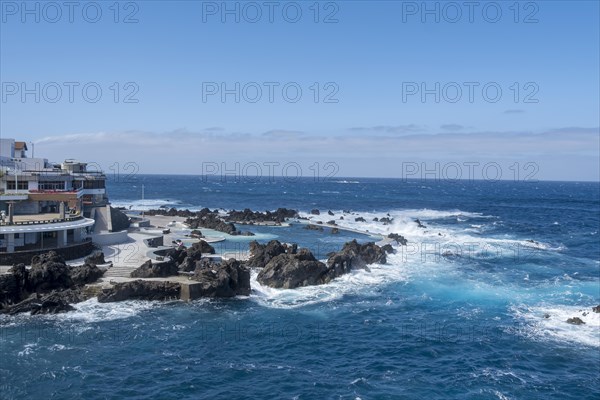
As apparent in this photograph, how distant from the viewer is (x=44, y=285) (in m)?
39.7

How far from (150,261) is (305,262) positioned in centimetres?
1455

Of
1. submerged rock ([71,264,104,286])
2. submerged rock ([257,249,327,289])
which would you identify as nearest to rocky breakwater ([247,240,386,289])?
submerged rock ([257,249,327,289])

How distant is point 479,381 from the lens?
2861 centimetres

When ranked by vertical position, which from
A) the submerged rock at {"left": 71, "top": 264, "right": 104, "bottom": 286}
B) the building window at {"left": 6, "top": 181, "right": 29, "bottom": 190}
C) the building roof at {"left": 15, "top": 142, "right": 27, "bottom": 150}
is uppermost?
the building roof at {"left": 15, "top": 142, "right": 27, "bottom": 150}

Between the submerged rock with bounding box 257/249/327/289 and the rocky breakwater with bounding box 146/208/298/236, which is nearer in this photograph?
the submerged rock with bounding box 257/249/327/289

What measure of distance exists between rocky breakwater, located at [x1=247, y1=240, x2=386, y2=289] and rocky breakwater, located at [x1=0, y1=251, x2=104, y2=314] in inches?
619

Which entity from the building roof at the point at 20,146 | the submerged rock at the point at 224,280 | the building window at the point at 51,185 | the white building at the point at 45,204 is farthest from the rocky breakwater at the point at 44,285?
the building roof at the point at 20,146

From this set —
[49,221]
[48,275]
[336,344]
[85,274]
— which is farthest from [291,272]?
[49,221]

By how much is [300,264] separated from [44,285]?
2213cm

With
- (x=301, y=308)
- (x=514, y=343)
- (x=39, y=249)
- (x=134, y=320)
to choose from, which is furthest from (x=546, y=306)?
(x=39, y=249)

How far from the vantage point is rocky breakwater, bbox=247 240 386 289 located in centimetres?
4747

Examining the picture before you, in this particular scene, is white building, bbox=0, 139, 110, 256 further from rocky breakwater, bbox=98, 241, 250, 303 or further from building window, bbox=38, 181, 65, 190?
rocky breakwater, bbox=98, 241, 250, 303

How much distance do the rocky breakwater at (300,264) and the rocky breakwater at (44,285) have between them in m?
15.7

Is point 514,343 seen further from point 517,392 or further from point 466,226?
point 466,226
